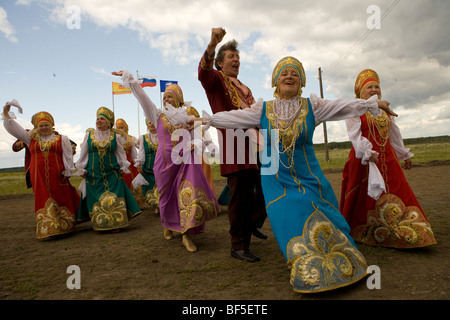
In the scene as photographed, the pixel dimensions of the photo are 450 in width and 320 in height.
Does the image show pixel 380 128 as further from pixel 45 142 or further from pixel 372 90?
pixel 45 142

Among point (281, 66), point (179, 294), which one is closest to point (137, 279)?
point (179, 294)

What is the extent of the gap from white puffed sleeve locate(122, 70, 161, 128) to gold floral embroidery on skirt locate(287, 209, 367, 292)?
287 cm

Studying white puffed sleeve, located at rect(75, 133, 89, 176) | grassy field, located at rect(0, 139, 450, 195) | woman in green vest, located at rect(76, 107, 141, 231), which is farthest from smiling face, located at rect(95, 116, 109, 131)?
grassy field, located at rect(0, 139, 450, 195)

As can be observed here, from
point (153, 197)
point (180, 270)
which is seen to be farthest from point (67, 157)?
point (180, 270)

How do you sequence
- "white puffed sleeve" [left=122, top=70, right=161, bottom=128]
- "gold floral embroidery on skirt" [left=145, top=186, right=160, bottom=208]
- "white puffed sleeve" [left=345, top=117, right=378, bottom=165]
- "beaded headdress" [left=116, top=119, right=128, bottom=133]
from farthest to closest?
"beaded headdress" [left=116, top=119, right=128, bottom=133], "gold floral embroidery on skirt" [left=145, top=186, right=160, bottom=208], "white puffed sleeve" [left=122, top=70, right=161, bottom=128], "white puffed sleeve" [left=345, top=117, right=378, bottom=165]

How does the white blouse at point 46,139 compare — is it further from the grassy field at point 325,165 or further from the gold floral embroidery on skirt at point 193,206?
the grassy field at point 325,165

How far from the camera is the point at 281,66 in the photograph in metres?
3.13

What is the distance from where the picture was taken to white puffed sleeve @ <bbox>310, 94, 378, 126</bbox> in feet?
9.70

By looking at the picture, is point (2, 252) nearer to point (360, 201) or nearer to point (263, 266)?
point (263, 266)

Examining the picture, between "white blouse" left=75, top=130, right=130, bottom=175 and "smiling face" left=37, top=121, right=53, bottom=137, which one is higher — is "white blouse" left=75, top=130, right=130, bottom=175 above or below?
below

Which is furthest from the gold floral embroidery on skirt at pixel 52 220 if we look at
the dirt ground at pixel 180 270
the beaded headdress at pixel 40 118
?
the beaded headdress at pixel 40 118

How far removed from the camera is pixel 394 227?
368 cm

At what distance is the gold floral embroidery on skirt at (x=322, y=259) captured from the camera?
251 centimetres

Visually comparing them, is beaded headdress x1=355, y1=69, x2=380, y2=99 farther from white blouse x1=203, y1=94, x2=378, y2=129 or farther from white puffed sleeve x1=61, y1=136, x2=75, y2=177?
white puffed sleeve x1=61, y1=136, x2=75, y2=177
